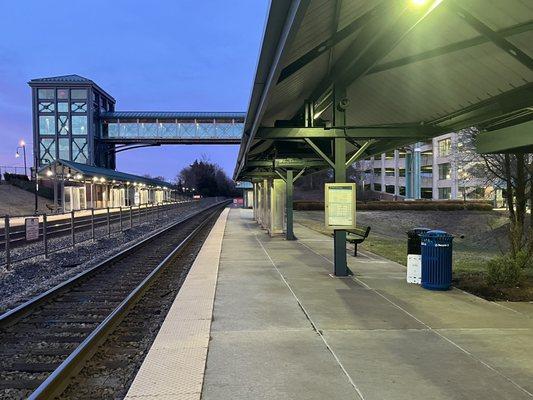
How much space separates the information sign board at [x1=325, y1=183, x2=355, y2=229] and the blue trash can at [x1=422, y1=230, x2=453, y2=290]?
1588 millimetres

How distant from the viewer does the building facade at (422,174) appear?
2892 inches

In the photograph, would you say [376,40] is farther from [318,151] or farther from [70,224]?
[70,224]

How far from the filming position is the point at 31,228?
14047 mm

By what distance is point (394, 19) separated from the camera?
585 centimetres

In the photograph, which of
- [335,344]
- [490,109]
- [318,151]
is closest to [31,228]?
[318,151]

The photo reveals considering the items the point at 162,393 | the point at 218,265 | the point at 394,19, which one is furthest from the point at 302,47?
the point at 218,265

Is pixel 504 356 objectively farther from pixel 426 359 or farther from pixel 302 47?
pixel 302 47

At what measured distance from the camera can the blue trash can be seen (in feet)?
28.1

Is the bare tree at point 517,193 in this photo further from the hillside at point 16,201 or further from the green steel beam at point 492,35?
the hillside at point 16,201

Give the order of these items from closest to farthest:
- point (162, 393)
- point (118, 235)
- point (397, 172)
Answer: point (162, 393), point (118, 235), point (397, 172)

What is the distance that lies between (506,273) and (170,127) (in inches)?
2631

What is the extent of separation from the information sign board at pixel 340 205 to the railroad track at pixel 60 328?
399cm

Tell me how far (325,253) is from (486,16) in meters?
9.15

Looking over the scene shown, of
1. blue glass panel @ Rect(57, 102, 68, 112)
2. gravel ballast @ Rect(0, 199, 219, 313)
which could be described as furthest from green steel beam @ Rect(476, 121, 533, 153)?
blue glass panel @ Rect(57, 102, 68, 112)
